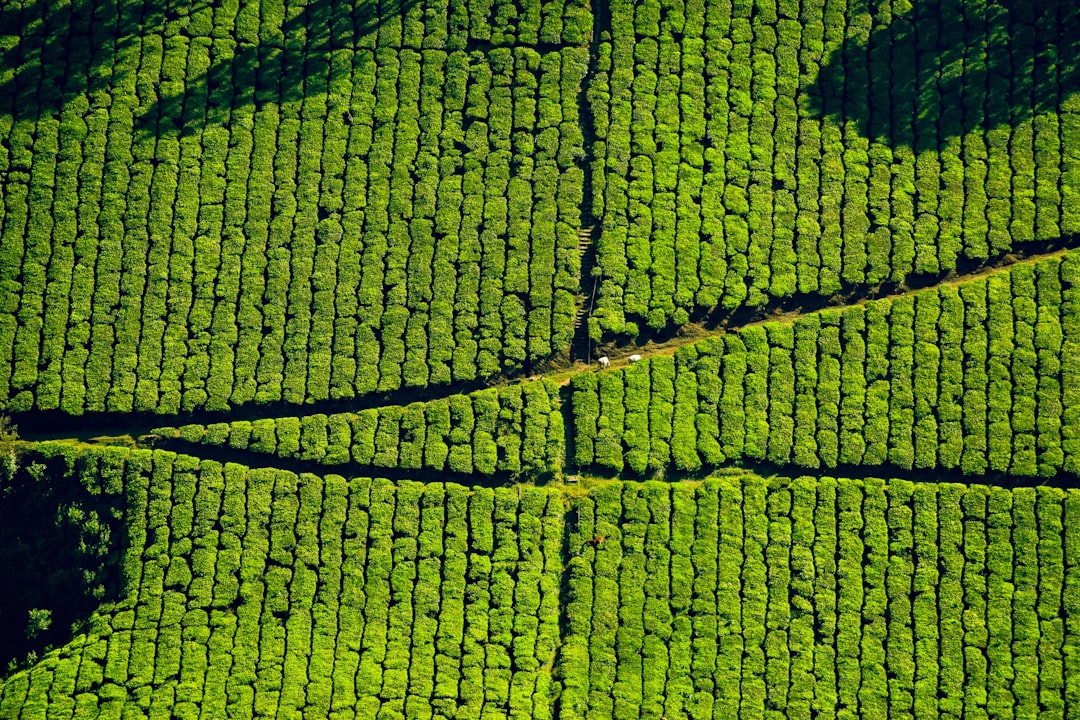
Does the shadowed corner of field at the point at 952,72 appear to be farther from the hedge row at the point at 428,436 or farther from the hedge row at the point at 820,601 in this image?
the hedge row at the point at 428,436

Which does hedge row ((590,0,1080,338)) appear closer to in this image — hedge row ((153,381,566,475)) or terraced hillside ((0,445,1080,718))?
hedge row ((153,381,566,475))

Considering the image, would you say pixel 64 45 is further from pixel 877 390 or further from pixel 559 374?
pixel 877 390

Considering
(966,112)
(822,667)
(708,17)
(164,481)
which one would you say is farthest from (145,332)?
(966,112)

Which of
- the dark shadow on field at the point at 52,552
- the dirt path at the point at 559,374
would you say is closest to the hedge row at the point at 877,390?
the dirt path at the point at 559,374

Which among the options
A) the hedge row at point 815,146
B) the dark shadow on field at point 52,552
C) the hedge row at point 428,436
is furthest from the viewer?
the hedge row at point 815,146

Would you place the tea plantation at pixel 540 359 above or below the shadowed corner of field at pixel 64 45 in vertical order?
below

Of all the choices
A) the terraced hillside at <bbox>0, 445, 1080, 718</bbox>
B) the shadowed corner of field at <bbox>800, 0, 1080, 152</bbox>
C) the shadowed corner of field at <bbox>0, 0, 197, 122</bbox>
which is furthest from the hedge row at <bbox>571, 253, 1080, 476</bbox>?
the shadowed corner of field at <bbox>0, 0, 197, 122</bbox>

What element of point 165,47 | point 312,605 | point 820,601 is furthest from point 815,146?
point 165,47
